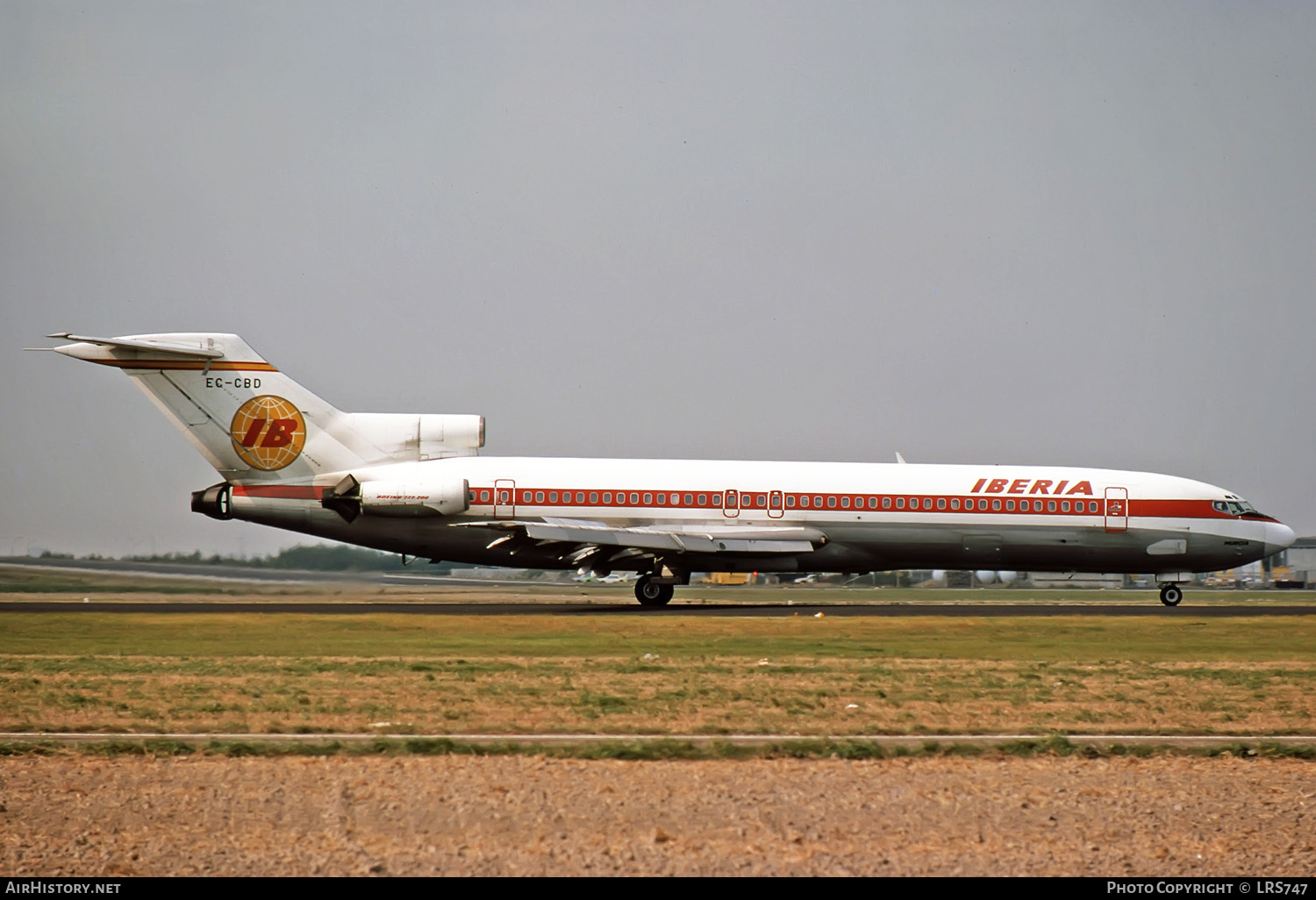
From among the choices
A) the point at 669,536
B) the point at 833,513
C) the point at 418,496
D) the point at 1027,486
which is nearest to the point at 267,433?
the point at 418,496

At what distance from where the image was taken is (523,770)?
9727mm

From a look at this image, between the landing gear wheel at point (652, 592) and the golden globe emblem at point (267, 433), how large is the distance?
9195mm

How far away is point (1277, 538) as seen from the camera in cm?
3547

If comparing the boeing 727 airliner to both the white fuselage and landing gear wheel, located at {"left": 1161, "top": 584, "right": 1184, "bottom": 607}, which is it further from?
landing gear wheel, located at {"left": 1161, "top": 584, "right": 1184, "bottom": 607}

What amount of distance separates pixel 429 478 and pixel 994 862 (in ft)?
82.5

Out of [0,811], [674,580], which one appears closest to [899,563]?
[674,580]

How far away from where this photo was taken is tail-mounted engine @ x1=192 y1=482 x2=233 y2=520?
3200 cm

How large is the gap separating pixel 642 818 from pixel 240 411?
2578 cm

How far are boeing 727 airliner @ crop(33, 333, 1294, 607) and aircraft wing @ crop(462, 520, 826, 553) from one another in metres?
0.05

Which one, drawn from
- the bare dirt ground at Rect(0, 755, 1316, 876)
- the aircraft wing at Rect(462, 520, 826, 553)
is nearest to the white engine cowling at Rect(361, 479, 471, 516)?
the aircraft wing at Rect(462, 520, 826, 553)

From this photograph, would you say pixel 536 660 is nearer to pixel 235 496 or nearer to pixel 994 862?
pixel 994 862

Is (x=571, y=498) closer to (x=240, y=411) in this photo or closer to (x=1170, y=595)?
(x=240, y=411)

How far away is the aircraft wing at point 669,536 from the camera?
3034 centimetres

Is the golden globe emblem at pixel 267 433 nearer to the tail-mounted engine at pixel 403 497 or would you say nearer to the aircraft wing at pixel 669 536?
the tail-mounted engine at pixel 403 497
